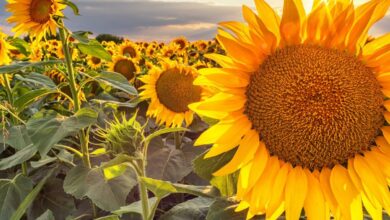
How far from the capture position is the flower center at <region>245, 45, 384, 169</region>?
4.06 ft

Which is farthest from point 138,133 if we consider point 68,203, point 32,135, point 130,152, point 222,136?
point 68,203

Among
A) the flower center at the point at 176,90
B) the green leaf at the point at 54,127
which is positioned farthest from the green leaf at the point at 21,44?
the green leaf at the point at 54,127

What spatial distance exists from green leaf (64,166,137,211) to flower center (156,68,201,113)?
2.81 feet

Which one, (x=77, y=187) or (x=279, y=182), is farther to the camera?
(x=77, y=187)

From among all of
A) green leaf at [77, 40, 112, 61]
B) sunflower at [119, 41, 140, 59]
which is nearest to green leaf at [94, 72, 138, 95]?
green leaf at [77, 40, 112, 61]

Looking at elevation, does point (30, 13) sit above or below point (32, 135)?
above

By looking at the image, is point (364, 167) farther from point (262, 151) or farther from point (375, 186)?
point (262, 151)

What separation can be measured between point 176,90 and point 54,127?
3.82 ft

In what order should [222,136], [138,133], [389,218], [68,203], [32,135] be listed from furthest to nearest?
[68,203] < [32,135] < [138,133] < [389,218] < [222,136]

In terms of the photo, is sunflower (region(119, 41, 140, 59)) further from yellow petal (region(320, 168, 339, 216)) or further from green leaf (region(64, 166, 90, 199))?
yellow petal (region(320, 168, 339, 216))

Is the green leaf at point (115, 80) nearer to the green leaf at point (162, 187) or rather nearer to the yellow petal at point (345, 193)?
the green leaf at point (162, 187)

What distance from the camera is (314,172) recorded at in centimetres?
129

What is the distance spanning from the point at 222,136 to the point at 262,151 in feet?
0.35

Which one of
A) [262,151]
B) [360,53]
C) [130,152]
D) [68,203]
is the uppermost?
[360,53]
